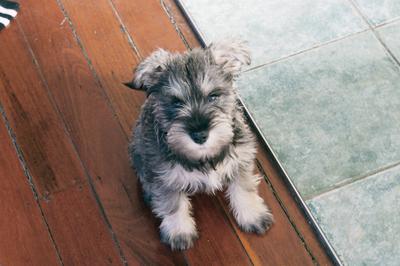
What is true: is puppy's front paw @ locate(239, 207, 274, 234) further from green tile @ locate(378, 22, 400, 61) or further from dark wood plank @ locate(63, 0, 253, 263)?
green tile @ locate(378, 22, 400, 61)

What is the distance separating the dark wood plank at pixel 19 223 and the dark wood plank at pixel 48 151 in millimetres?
52

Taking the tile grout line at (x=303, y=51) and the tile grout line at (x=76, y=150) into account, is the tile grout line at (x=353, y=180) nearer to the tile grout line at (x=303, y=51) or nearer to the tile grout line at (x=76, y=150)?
the tile grout line at (x=303, y=51)

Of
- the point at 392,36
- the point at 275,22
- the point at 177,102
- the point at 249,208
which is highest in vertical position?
the point at 177,102

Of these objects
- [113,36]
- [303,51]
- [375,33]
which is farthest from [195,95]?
[375,33]

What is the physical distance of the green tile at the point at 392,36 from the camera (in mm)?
2906

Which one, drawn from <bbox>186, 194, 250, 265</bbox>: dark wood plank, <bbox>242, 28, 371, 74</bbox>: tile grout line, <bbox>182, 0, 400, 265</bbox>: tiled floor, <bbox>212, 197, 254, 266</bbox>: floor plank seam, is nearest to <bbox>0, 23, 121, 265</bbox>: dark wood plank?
<bbox>186, 194, 250, 265</bbox>: dark wood plank

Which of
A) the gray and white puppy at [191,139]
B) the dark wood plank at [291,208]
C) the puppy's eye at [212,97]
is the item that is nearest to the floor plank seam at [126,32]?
the gray and white puppy at [191,139]

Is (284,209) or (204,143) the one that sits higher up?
(204,143)

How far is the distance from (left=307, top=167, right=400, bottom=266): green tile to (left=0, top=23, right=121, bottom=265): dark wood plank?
1.02 meters

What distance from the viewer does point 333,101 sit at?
109 inches

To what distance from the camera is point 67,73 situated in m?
2.96

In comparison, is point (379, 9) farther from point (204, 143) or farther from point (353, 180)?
point (204, 143)

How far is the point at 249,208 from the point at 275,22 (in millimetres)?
1231

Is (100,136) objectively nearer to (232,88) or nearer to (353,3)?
(232,88)
